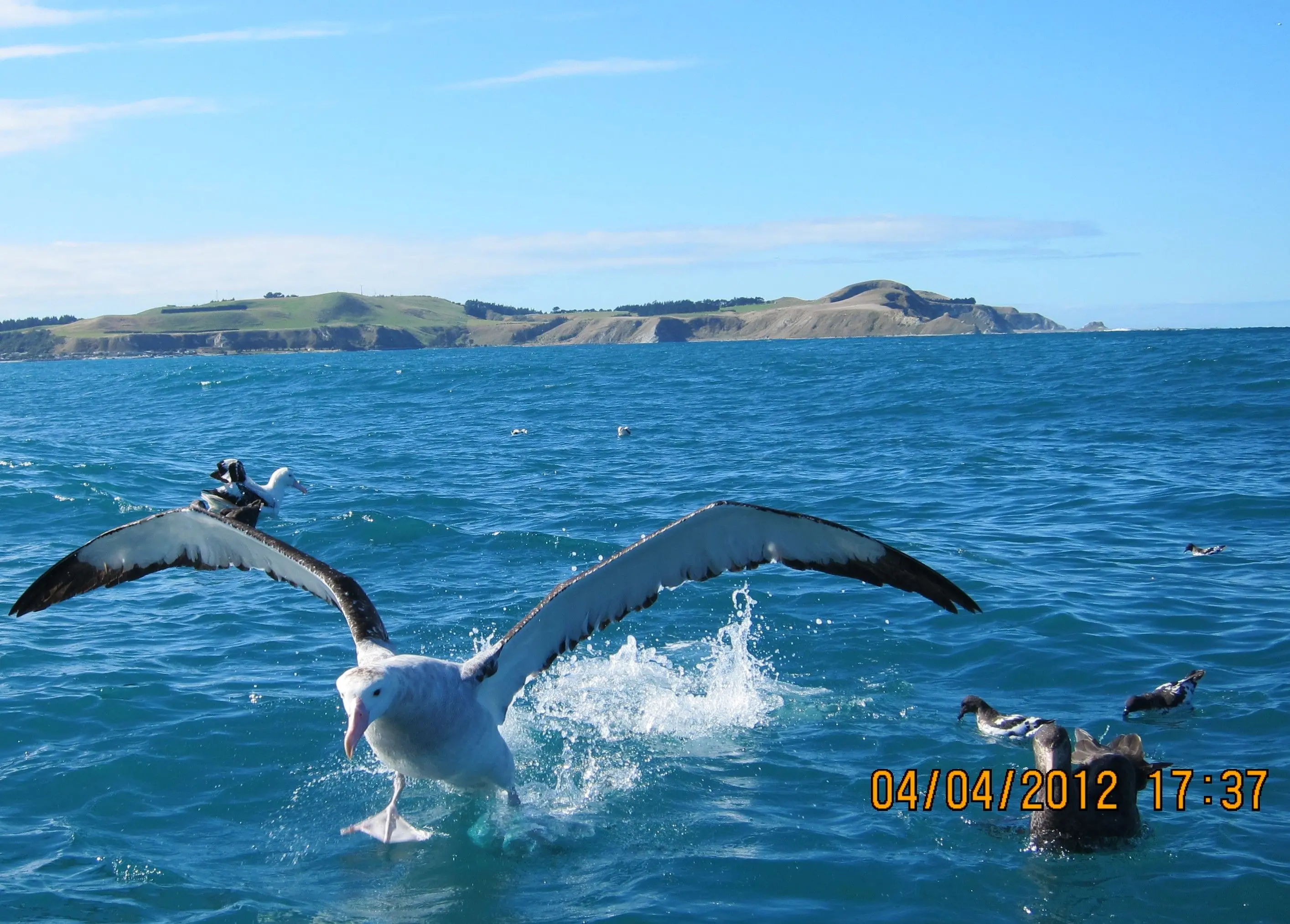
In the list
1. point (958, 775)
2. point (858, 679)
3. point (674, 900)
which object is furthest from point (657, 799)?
point (858, 679)

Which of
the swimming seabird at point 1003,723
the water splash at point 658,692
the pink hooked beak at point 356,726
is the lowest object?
the water splash at point 658,692

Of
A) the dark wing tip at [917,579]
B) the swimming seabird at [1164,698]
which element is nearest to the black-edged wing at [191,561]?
the dark wing tip at [917,579]

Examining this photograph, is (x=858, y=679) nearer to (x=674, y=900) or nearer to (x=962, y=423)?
(x=674, y=900)

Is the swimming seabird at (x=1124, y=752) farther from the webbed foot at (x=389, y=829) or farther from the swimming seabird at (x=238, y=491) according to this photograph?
the swimming seabird at (x=238, y=491)

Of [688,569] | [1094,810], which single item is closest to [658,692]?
[688,569]

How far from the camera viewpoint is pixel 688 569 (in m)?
7.86

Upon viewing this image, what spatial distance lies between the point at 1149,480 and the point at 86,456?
22169 mm

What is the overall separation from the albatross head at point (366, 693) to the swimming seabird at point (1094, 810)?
4.04 metres

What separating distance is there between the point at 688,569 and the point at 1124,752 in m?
3.03

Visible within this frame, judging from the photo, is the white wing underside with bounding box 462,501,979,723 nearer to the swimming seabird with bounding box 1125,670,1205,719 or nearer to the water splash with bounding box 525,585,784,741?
the water splash with bounding box 525,585,784,741

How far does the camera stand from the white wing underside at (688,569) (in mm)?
7438

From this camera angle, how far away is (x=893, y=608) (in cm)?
1197
